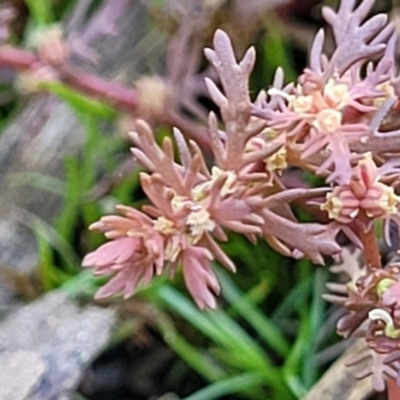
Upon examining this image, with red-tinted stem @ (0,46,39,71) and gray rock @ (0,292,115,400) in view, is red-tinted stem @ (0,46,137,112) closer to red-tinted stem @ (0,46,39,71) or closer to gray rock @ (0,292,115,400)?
red-tinted stem @ (0,46,39,71)

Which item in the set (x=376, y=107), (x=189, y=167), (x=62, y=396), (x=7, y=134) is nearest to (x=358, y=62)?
(x=376, y=107)

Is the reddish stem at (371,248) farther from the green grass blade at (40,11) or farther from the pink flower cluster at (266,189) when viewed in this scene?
the green grass blade at (40,11)

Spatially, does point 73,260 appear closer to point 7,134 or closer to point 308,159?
point 7,134

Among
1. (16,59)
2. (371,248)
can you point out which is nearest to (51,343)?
(16,59)

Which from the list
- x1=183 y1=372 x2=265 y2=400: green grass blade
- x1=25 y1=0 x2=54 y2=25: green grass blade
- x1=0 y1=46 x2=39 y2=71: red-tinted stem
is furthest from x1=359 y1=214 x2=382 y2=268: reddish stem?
x1=25 y1=0 x2=54 y2=25: green grass blade

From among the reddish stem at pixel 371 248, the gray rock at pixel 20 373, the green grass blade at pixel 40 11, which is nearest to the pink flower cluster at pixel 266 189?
the reddish stem at pixel 371 248

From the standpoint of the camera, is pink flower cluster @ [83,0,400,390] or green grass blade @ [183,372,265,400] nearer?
pink flower cluster @ [83,0,400,390]

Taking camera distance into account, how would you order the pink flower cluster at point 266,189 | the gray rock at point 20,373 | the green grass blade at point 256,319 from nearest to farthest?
the pink flower cluster at point 266,189, the gray rock at point 20,373, the green grass blade at point 256,319

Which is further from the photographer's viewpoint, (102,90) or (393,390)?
(102,90)

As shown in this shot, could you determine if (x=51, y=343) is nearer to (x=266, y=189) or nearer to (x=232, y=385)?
(x=232, y=385)
